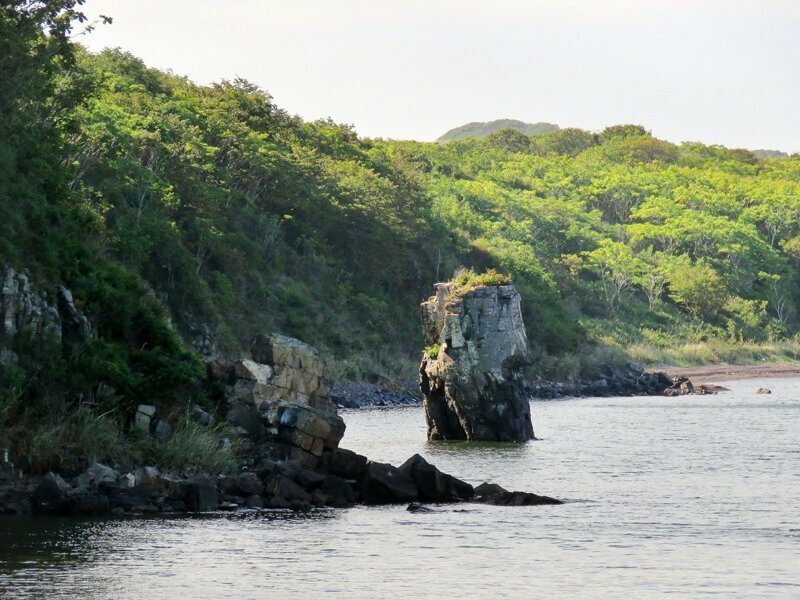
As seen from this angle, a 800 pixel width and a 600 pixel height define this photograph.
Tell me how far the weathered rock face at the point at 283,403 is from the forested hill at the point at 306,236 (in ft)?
5.02

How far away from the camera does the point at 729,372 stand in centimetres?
11425

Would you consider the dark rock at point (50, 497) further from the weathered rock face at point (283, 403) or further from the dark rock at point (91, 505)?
the weathered rock face at point (283, 403)

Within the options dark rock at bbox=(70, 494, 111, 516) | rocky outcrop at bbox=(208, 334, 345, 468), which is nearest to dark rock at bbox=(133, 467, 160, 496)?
dark rock at bbox=(70, 494, 111, 516)

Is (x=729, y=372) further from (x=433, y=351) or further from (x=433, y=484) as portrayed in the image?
(x=433, y=484)

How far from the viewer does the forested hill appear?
37.5 metres

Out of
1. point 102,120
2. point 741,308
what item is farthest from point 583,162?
point 102,120

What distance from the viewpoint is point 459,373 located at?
5488 cm

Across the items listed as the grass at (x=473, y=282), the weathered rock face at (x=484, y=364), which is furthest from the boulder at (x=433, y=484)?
the grass at (x=473, y=282)

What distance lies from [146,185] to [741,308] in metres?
75.5

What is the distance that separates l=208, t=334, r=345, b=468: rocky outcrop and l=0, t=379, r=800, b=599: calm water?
3.22 meters

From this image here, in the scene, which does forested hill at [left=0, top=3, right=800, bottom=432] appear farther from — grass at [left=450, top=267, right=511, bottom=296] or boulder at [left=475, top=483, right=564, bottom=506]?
grass at [left=450, top=267, right=511, bottom=296]

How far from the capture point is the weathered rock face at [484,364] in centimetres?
5478

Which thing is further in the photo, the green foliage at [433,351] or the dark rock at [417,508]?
the green foliage at [433,351]

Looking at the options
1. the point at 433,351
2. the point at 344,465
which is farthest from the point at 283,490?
the point at 433,351
